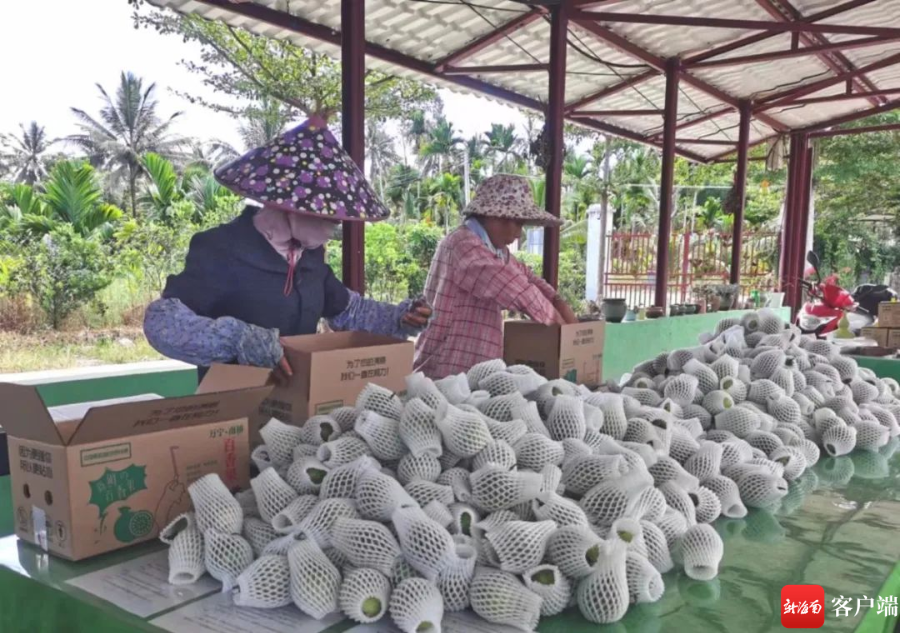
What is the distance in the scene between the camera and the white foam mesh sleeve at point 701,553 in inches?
38.6

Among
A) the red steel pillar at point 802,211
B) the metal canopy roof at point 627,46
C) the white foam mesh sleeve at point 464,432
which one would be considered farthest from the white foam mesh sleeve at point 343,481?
the red steel pillar at point 802,211

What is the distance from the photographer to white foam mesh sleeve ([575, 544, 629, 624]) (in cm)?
85

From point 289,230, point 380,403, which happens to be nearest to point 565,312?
point 289,230

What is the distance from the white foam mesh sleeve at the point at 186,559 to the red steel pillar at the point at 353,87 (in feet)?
7.37

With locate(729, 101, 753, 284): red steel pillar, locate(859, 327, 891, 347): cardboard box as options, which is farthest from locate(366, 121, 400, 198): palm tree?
locate(859, 327, 891, 347): cardboard box

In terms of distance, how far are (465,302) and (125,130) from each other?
1751cm

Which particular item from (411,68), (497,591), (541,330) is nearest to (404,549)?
(497,591)

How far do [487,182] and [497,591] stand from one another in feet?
5.47

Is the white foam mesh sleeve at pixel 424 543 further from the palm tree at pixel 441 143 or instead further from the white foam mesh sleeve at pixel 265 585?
the palm tree at pixel 441 143

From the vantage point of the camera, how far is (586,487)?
1.03 m

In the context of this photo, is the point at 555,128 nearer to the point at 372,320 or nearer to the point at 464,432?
the point at 372,320

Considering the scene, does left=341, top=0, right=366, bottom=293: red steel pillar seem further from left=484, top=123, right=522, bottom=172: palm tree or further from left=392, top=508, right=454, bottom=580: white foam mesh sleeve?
left=484, top=123, right=522, bottom=172: palm tree

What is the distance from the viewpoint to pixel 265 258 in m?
1.64

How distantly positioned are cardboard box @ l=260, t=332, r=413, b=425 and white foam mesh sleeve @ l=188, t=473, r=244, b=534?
39cm
